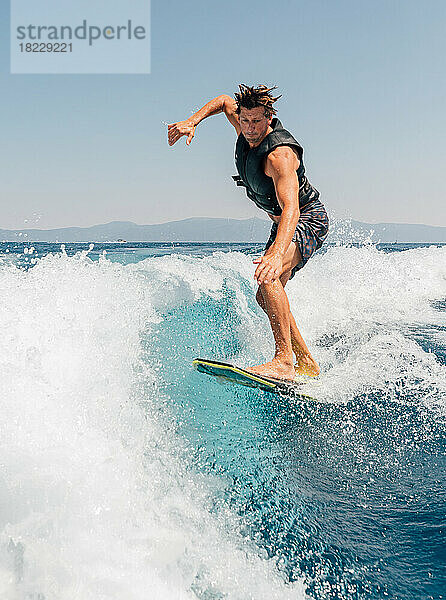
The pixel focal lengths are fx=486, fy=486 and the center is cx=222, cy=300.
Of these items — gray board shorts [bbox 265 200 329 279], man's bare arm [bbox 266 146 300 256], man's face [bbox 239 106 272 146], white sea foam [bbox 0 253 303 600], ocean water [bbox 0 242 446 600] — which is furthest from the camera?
gray board shorts [bbox 265 200 329 279]

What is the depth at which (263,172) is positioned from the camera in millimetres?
3916

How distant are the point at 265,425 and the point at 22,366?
68.2 inches

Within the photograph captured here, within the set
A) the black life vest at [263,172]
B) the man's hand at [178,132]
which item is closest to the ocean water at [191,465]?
the black life vest at [263,172]

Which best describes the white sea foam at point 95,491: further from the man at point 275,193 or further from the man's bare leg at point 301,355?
the man's bare leg at point 301,355

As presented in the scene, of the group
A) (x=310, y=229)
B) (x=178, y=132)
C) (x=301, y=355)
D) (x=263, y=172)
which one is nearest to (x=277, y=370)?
(x=301, y=355)

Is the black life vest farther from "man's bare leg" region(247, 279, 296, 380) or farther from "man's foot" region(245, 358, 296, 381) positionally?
"man's foot" region(245, 358, 296, 381)

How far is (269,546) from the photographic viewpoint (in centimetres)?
219

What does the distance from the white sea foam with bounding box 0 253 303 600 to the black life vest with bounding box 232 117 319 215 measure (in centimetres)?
179

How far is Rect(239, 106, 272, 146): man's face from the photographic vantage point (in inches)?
147

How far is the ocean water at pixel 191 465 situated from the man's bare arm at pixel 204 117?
181 cm

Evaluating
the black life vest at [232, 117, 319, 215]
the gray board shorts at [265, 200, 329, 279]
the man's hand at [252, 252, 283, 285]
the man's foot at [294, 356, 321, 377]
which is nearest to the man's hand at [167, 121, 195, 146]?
the black life vest at [232, 117, 319, 215]

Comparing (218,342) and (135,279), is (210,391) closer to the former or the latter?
(218,342)

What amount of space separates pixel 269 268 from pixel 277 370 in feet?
3.00

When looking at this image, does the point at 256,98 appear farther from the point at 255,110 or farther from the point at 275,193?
the point at 275,193
